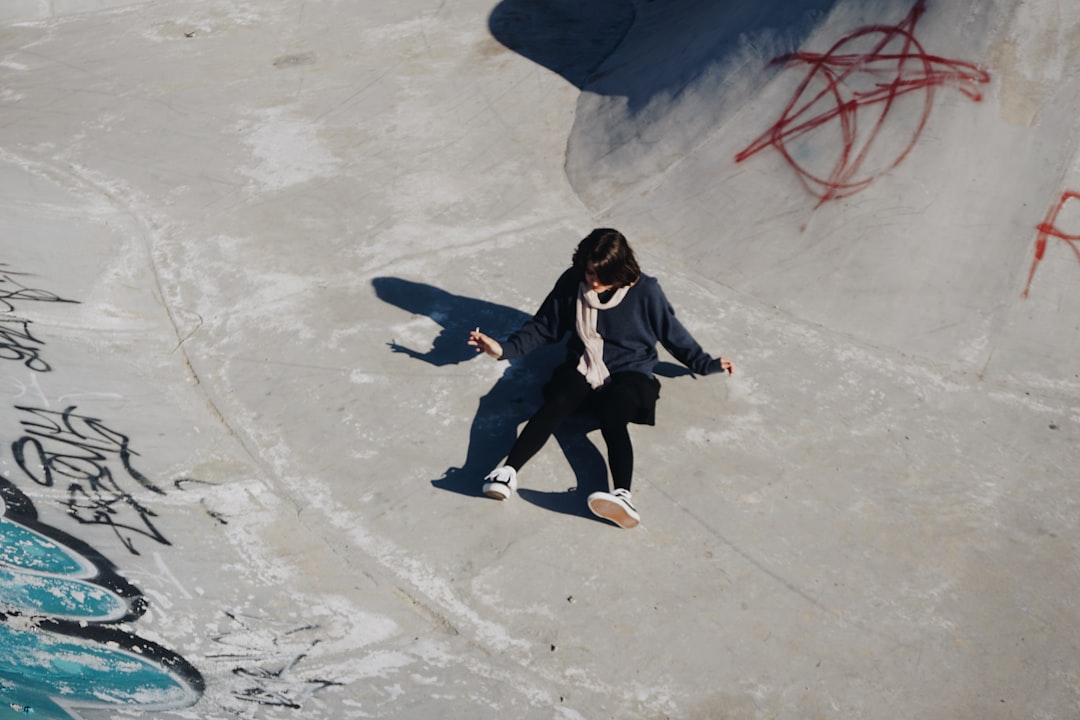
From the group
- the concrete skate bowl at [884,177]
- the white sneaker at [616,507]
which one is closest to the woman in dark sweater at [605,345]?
the white sneaker at [616,507]

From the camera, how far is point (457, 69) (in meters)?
9.87

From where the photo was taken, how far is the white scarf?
5520 mm

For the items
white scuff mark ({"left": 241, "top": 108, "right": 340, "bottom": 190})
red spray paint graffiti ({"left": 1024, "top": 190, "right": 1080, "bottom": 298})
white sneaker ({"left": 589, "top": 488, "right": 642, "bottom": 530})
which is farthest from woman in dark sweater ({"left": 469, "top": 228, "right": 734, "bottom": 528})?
white scuff mark ({"left": 241, "top": 108, "right": 340, "bottom": 190})

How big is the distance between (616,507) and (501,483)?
1.97 feet

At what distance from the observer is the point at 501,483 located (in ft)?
17.0

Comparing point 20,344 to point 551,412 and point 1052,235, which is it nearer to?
point 551,412

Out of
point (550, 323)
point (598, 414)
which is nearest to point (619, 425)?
point (598, 414)

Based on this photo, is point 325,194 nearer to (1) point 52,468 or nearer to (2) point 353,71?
(2) point 353,71

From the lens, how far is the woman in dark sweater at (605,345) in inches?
210

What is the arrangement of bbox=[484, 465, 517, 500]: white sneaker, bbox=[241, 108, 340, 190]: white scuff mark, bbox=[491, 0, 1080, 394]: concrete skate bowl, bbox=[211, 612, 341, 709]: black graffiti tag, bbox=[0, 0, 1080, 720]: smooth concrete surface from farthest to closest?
bbox=[241, 108, 340, 190]: white scuff mark
bbox=[491, 0, 1080, 394]: concrete skate bowl
bbox=[484, 465, 517, 500]: white sneaker
bbox=[0, 0, 1080, 720]: smooth concrete surface
bbox=[211, 612, 341, 709]: black graffiti tag

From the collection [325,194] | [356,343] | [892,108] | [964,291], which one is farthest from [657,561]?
[325,194]

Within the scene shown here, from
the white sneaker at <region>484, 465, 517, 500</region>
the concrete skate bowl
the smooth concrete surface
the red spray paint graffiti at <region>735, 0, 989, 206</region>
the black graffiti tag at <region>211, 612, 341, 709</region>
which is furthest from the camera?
A: the red spray paint graffiti at <region>735, 0, 989, 206</region>

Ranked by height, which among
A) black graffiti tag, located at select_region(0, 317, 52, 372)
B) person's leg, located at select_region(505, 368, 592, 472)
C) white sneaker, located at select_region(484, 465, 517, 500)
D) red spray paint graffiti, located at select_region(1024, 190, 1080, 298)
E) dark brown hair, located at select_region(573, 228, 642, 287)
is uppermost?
red spray paint graffiti, located at select_region(1024, 190, 1080, 298)

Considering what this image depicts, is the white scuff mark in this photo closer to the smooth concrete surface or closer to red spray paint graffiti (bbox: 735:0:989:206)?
the smooth concrete surface
